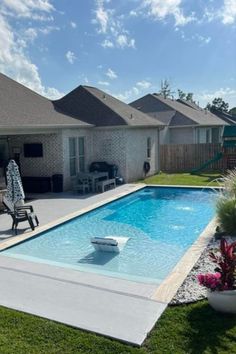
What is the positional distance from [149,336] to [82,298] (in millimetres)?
1481

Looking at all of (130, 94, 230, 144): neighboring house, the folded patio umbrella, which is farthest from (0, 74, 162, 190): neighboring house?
(130, 94, 230, 144): neighboring house

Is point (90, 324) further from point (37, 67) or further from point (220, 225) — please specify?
point (37, 67)

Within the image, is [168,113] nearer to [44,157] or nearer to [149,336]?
[44,157]

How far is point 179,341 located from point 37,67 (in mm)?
18876

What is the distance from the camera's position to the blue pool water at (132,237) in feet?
26.9

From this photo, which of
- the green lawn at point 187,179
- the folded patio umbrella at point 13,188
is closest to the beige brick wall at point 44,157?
the green lawn at point 187,179

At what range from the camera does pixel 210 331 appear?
15.6ft

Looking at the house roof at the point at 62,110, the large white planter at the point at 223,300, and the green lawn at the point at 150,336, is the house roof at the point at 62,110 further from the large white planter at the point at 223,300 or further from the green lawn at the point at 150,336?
the large white planter at the point at 223,300

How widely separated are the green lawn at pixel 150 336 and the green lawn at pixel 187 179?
45.3ft

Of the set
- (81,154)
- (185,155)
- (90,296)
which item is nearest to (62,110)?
(81,154)

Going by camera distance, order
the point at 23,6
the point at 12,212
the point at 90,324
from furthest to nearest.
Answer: the point at 23,6 → the point at 12,212 → the point at 90,324

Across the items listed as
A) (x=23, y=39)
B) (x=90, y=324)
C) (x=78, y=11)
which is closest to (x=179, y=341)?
(x=90, y=324)

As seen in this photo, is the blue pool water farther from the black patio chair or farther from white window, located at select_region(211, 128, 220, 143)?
white window, located at select_region(211, 128, 220, 143)

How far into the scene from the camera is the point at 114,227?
1159cm
